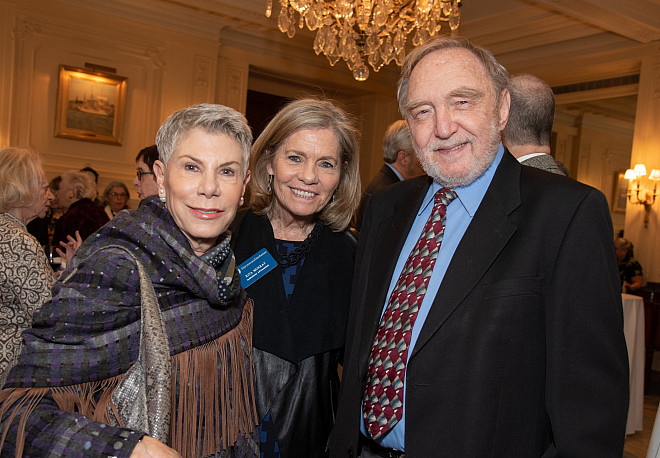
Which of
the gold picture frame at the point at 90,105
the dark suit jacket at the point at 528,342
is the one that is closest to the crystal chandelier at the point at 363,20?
the gold picture frame at the point at 90,105

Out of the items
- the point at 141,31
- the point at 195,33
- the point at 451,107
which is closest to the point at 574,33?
the point at 195,33

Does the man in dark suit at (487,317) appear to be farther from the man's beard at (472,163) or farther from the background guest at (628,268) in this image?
the background guest at (628,268)

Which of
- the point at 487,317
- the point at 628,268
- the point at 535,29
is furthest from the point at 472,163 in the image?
the point at 535,29

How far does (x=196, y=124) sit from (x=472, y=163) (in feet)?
2.45

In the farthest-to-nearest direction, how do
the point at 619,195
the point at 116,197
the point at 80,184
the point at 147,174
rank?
the point at 619,195
the point at 116,197
the point at 80,184
the point at 147,174

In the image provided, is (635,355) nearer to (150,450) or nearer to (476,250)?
(476,250)

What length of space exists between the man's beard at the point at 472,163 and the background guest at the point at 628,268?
7.16 metres

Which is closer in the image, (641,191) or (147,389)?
(147,389)

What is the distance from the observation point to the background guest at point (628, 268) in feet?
25.3

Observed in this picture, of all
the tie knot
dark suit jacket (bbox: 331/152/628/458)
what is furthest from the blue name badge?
dark suit jacket (bbox: 331/152/628/458)

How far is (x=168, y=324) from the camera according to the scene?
4.51 ft

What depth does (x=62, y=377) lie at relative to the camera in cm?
114

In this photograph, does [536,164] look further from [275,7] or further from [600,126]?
[600,126]

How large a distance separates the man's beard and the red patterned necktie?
0.17ft
